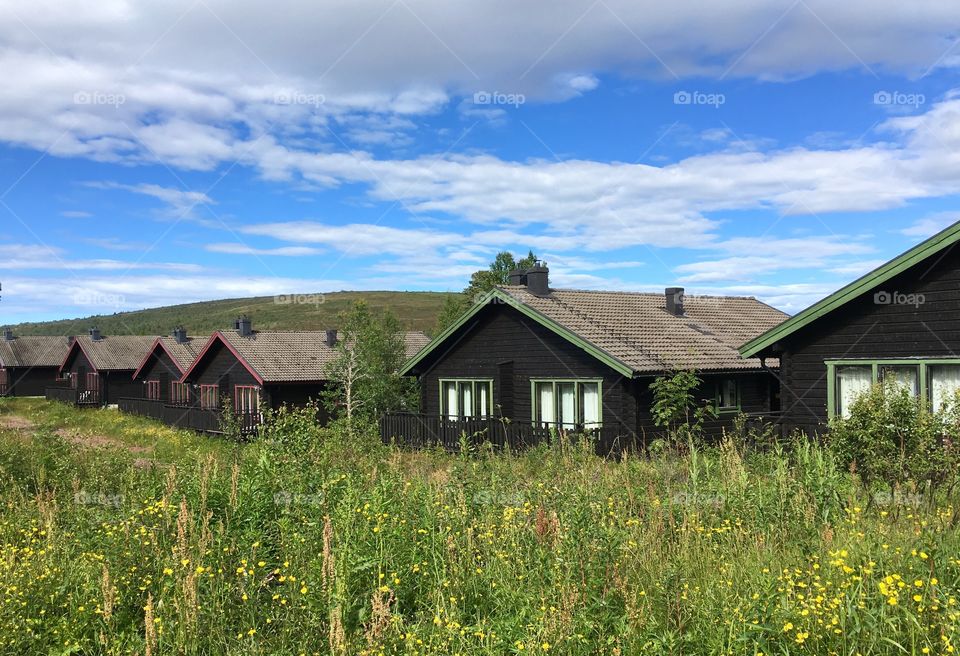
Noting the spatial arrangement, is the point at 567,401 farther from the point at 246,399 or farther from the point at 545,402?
the point at 246,399

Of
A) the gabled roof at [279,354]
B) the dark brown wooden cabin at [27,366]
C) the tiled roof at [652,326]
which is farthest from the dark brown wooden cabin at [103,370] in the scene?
the tiled roof at [652,326]

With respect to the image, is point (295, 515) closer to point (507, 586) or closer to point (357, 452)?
point (507, 586)

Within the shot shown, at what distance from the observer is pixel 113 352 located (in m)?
56.7

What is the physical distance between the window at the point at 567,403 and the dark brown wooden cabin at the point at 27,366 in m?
63.1

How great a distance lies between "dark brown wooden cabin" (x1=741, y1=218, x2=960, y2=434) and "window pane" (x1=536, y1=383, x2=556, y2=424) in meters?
6.61

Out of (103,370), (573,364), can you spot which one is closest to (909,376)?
(573,364)

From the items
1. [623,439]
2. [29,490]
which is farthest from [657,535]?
[623,439]

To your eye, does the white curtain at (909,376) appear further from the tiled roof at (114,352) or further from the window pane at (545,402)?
the tiled roof at (114,352)

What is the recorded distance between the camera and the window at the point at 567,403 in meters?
21.1

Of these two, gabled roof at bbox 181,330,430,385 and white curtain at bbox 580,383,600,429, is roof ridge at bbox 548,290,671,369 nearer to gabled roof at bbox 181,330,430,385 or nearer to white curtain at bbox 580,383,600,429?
white curtain at bbox 580,383,600,429

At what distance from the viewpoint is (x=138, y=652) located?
17.2 feet

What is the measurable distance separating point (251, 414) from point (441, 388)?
39.1ft

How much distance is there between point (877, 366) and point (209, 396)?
109 ft

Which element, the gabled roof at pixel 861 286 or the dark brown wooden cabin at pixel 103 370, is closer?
the gabled roof at pixel 861 286
